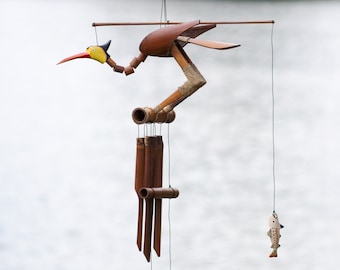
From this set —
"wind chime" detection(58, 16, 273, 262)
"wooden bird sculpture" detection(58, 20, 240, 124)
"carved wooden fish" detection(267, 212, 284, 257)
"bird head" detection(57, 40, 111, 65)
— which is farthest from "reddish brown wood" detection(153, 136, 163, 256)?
"carved wooden fish" detection(267, 212, 284, 257)

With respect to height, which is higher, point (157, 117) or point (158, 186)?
point (157, 117)

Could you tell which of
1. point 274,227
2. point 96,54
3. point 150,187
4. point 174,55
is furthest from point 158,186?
point 274,227

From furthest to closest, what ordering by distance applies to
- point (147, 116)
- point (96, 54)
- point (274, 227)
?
1. point (274, 227)
2. point (96, 54)
3. point (147, 116)

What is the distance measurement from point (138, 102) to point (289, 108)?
1.32 metres

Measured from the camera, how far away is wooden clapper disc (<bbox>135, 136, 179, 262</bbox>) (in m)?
3.80

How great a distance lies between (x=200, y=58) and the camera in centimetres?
982

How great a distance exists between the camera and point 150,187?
382 centimetres

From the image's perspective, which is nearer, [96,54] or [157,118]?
[157,118]

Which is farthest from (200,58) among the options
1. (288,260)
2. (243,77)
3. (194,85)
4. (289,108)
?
(194,85)

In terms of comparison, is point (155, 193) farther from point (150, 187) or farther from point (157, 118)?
point (157, 118)

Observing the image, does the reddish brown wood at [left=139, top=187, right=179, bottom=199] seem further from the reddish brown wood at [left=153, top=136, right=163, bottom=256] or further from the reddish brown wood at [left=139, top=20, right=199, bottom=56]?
the reddish brown wood at [left=139, top=20, right=199, bottom=56]

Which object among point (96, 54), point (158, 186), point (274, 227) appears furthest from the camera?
point (274, 227)

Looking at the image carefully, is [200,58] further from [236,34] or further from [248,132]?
[248,132]

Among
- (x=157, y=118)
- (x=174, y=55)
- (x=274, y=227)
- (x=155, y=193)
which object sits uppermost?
(x=174, y=55)
